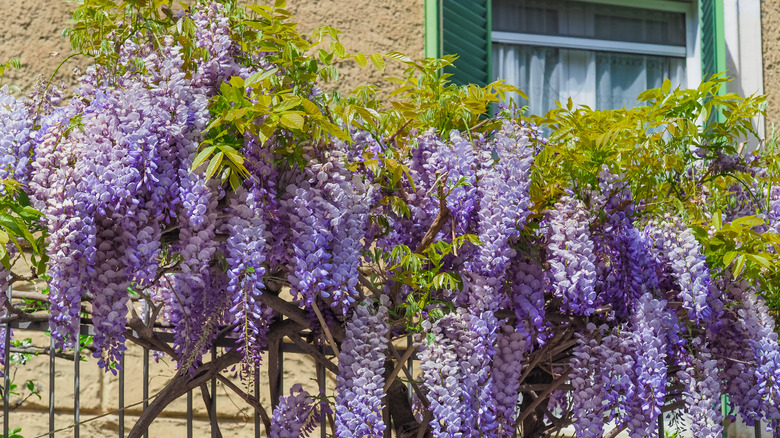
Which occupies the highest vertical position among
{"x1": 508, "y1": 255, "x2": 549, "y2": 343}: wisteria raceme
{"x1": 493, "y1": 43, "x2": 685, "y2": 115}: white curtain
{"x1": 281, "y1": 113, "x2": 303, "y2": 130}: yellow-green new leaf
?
{"x1": 493, "y1": 43, "x2": 685, "y2": 115}: white curtain

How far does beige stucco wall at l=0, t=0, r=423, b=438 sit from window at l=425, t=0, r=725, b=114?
0.57 m

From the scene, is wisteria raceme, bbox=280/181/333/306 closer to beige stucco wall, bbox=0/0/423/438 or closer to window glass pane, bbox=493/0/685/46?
beige stucco wall, bbox=0/0/423/438

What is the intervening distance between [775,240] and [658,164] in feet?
1.41

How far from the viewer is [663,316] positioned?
282 cm

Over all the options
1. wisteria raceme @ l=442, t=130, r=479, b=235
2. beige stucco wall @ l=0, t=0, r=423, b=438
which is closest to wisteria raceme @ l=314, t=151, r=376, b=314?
wisteria raceme @ l=442, t=130, r=479, b=235

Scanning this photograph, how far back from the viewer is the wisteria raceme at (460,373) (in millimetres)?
2594

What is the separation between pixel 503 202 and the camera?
2643mm

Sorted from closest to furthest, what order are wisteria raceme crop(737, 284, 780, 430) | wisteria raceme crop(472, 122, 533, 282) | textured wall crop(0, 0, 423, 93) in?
wisteria raceme crop(472, 122, 533, 282) → wisteria raceme crop(737, 284, 780, 430) → textured wall crop(0, 0, 423, 93)

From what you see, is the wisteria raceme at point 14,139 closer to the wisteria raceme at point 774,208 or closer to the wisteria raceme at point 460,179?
the wisteria raceme at point 460,179

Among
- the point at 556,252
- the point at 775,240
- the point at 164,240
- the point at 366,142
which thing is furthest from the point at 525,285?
the point at 164,240

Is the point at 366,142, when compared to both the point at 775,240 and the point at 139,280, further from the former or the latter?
the point at 775,240

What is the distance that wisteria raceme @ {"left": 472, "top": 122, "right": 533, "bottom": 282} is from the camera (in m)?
2.63

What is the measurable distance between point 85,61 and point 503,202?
9.39 ft

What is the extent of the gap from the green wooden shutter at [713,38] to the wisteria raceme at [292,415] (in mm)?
3314
